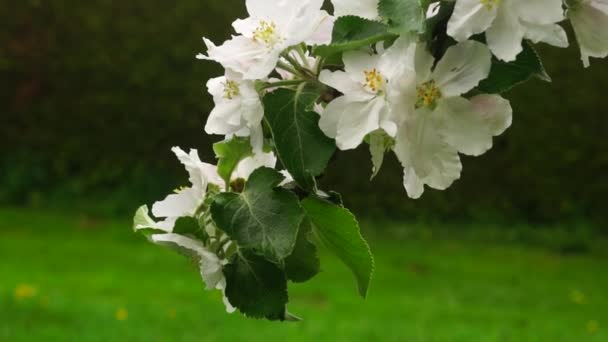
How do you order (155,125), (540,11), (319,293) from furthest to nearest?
1. (155,125)
2. (319,293)
3. (540,11)

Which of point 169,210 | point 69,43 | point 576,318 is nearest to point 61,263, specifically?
point 69,43

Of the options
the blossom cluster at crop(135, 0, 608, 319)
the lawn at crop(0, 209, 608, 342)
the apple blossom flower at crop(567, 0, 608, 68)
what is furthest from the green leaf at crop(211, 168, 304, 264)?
the lawn at crop(0, 209, 608, 342)

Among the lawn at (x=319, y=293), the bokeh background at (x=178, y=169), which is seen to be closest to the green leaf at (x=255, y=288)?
the lawn at (x=319, y=293)

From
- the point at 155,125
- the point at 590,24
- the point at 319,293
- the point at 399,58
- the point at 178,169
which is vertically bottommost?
the point at 319,293

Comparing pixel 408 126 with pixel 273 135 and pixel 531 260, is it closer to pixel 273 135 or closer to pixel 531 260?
pixel 273 135

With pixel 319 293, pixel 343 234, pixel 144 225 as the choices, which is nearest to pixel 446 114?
pixel 343 234

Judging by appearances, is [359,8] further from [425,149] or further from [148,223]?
[148,223]

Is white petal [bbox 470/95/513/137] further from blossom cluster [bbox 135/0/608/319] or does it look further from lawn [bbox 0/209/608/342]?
lawn [bbox 0/209/608/342]
